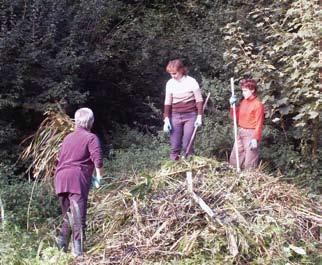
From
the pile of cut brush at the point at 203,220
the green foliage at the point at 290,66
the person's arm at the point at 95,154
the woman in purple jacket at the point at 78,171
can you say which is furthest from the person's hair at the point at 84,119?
the green foliage at the point at 290,66

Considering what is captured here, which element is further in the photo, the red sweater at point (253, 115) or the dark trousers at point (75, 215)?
the red sweater at point (253, 115)

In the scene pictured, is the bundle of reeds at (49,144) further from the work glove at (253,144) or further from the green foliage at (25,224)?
the work glove at (253,144)

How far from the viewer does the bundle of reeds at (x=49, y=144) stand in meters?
7.54

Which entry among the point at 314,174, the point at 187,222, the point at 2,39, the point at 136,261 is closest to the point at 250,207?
the point at 187,222

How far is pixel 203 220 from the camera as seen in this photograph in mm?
5938

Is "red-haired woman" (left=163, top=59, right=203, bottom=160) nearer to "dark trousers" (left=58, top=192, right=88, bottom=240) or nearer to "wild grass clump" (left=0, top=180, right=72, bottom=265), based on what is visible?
"wild grass clump" (left=0, top=180, right=72, bottom=265)

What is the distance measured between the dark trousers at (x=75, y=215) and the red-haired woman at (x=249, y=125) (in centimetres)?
271

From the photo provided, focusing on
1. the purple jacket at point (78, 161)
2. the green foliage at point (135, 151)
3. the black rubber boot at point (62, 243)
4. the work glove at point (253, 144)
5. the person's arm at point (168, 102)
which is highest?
the person's arm at point (168, 102)

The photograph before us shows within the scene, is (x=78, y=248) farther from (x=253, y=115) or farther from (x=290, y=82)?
(x=290, y=82)

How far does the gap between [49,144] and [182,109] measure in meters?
1.73

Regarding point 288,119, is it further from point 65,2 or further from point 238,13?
point 65,2

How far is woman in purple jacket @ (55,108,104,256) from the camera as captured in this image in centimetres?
595

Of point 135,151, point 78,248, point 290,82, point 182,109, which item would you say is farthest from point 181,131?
point 78,248

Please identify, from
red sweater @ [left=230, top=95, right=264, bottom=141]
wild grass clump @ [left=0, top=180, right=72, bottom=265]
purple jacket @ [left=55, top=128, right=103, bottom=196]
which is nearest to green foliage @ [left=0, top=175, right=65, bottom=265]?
wild grass clump @ [left=0, top=180, right=72, bottom=265]
